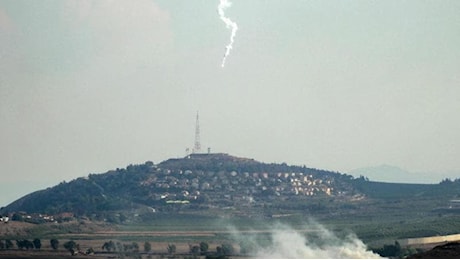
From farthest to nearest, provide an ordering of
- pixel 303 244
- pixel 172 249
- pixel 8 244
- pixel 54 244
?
1. pixel 8 244
2. pixel 54 244
3. pixel 172 249
4. pixel 303 244

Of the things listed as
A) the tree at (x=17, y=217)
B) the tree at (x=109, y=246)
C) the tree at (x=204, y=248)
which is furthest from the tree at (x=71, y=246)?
the tree at (x=17, y=217)

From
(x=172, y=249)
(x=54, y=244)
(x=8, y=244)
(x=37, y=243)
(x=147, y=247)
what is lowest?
(x=172, y=249)

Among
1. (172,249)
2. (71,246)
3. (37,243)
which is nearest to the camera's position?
(172,249)

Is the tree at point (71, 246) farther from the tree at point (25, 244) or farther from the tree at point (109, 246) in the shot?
the tree at point (25, 244)

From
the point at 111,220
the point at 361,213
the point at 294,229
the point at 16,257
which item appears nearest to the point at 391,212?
the point at 361,213

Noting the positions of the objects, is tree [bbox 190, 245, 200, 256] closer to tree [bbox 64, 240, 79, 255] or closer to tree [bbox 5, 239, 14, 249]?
tree [bbox 64, 240, 79, 255]

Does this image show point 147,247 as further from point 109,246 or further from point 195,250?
point 195,250

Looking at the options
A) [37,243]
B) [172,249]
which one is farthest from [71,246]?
[172,249]

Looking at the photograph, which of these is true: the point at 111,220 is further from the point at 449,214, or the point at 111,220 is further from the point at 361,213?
the point at 449,214

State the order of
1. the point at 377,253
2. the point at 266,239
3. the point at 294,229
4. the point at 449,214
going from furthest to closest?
the point at 449,214, the point at 294,229, the point at 266,239, the point at 377,253
